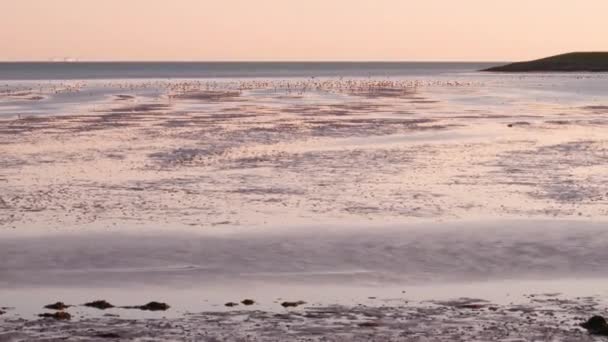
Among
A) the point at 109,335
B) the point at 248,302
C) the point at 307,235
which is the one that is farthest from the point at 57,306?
the point at 307,235

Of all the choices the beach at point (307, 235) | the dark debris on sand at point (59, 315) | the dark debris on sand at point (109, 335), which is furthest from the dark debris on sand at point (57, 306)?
the dark debris on sand at point (109, 335)

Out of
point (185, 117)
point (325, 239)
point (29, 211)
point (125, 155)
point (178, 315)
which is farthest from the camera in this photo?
point (185, 117)

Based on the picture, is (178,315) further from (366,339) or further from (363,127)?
(363,127)

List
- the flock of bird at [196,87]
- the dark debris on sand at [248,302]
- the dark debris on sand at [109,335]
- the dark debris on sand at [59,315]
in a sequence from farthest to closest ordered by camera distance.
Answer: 1. the flock of bird at [196,87]
2. the dark debris on sand at [248,302]
3. the dark debris on sand at [59,315]
4. the dark debris on sand at [109,335]

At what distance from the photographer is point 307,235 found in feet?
68.3

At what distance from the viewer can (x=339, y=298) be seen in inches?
607

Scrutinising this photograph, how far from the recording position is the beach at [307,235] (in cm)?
1406

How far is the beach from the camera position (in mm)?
14062

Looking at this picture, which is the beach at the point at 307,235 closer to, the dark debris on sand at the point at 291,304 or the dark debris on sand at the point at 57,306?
the dark debris on sand at the point at 291,304

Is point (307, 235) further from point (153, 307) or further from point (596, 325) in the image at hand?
point (596, 325)

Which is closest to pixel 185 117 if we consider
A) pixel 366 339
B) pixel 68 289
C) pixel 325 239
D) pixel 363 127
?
pixel 363 127

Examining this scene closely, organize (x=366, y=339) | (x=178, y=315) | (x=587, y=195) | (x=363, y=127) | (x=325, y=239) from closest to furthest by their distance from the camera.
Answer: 1. (x=366, y=339)
2. (x=178, y=315)
3. (x=325, y=239)
4. (x=587, y=195)
5. (x=363, y=127)

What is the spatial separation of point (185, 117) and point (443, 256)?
40.4 metres

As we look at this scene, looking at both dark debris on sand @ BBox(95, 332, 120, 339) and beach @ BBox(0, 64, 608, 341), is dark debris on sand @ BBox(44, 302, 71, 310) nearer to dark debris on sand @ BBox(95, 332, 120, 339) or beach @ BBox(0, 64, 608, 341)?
beach @ BBox(0, 64, 608, 341)
